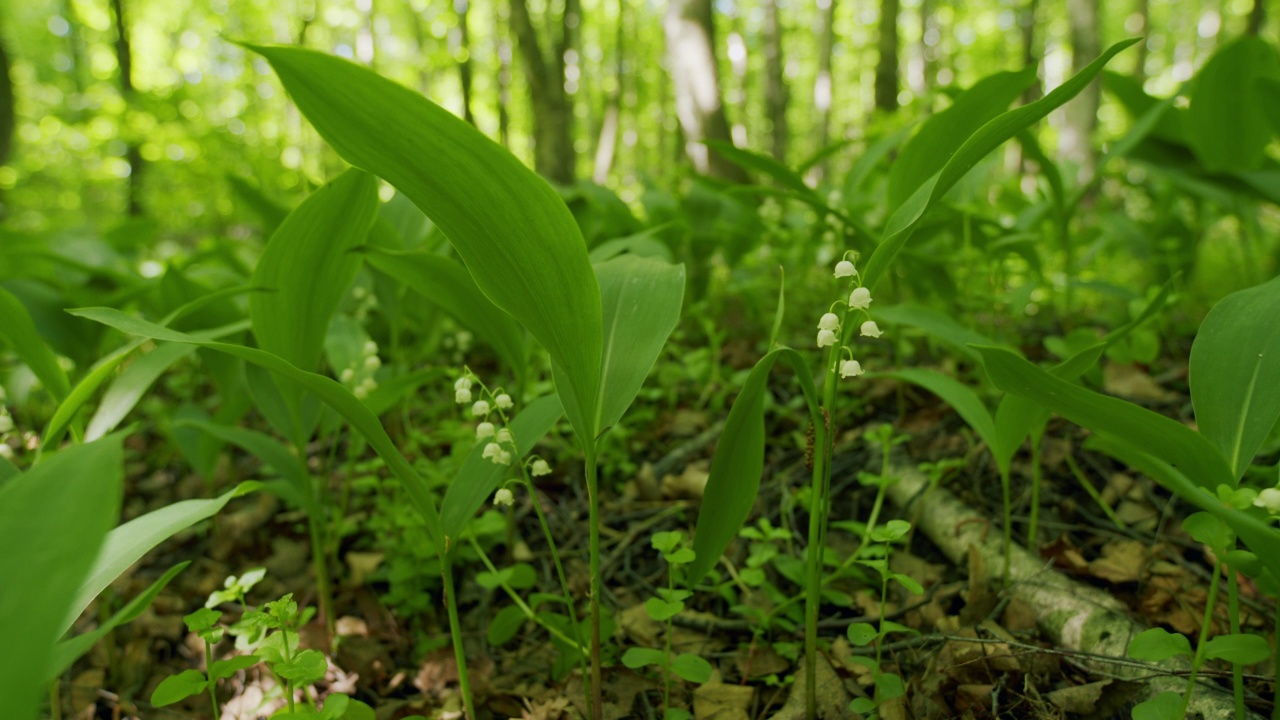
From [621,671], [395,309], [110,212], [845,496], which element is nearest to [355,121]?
[621,671]

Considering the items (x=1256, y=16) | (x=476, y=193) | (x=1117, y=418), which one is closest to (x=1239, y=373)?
(x=1117, y=418)

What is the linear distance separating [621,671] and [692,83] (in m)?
4.90

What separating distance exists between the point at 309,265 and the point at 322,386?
63 centimetres

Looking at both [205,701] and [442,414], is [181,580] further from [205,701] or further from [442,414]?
[442,414]

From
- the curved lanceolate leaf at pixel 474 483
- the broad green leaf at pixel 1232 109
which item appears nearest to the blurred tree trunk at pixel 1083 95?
the broad green leaf at pixel 1232 109

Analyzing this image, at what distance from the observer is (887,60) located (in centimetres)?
718

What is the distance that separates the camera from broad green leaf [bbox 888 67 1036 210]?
158cm

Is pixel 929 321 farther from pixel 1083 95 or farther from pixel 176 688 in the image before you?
pixel 1083 95

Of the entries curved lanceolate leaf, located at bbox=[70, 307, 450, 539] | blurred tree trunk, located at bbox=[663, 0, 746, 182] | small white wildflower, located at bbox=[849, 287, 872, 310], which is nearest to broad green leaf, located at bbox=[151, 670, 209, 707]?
curved lanceolate leaf, located at bbox=[70, 307, 450, 539]

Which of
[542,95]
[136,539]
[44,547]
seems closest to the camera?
[44,547]

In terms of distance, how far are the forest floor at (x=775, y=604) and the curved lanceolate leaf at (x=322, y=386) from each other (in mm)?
611

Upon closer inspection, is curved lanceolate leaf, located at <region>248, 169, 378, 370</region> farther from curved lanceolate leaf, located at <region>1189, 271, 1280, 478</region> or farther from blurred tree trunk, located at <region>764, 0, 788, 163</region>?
blurred tree trunk, located at <region>764, 0, 788, 163</region>

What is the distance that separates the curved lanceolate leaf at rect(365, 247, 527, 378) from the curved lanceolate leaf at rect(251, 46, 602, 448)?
1.67 feet

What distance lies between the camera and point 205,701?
1.73 metres
